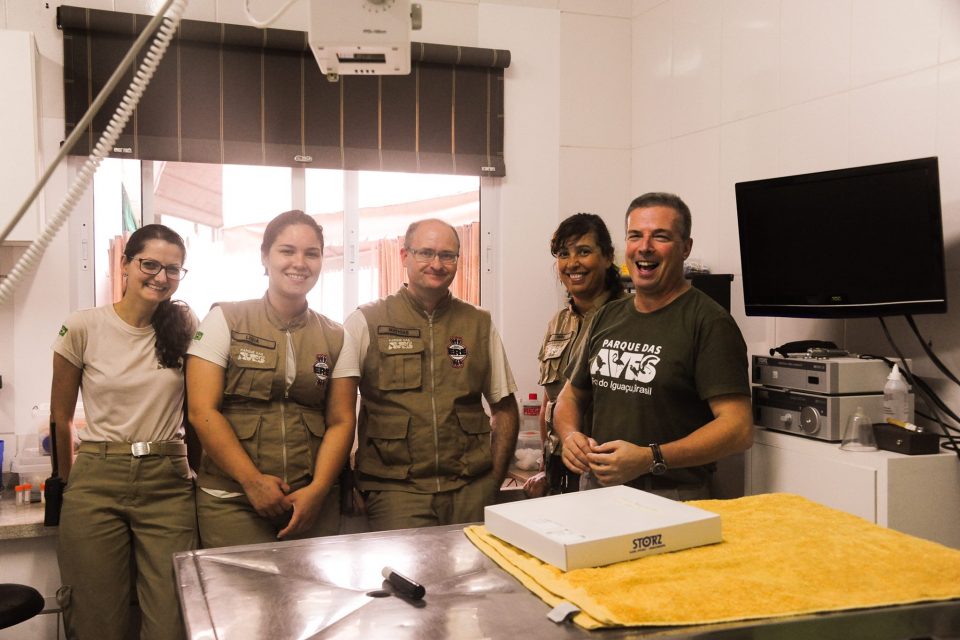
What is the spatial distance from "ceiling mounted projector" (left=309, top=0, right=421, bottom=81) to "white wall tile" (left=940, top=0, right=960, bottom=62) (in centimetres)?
197

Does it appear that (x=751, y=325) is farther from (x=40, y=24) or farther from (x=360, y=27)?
(x=40, y=24)

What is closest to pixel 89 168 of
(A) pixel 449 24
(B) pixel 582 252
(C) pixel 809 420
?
(B) pixel 582 252

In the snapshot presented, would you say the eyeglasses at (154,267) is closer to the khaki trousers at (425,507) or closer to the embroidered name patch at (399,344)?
the embroidered name patch at (399,344)

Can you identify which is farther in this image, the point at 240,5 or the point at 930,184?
the point at 240,5

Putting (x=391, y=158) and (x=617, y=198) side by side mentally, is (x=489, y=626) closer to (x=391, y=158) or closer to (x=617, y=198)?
(x=391, y=158)

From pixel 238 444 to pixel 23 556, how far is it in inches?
39.3

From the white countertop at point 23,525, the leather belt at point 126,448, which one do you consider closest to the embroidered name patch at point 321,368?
the leather belt at point 126,448

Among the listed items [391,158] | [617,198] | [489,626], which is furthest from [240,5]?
[489,626]

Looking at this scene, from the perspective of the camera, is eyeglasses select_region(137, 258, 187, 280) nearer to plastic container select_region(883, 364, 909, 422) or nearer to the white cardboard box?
the white cardboard box

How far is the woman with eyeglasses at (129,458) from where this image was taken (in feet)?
7.93

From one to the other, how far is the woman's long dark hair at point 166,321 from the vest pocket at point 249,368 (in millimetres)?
263

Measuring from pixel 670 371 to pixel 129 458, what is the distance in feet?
5.54

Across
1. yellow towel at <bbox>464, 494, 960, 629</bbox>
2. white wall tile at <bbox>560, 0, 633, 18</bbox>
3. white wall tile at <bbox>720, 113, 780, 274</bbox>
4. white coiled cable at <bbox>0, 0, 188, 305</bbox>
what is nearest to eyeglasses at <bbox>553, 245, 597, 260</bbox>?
white wall tile at <bbox>720, 113, 780, 274</bbox>

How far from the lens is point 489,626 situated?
933 millimetres
